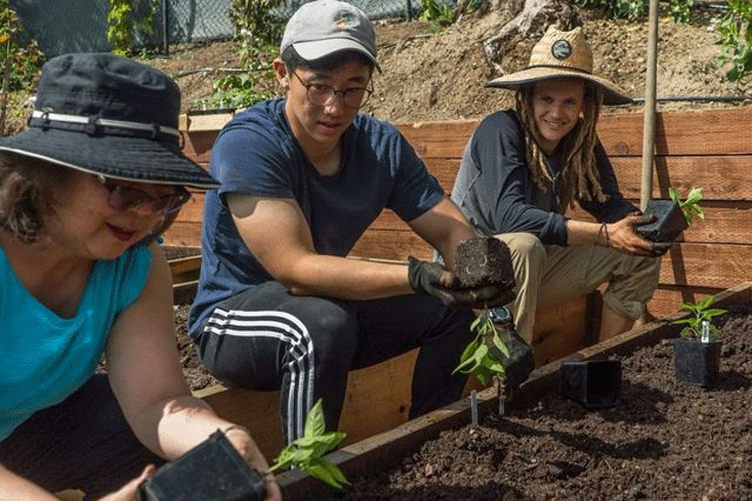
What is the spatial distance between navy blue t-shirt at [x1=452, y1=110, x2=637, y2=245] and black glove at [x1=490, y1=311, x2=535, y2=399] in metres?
0.81

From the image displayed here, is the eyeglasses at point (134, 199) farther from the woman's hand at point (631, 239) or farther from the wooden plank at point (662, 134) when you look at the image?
the wooden plank at point (662, 134)

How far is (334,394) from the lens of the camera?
2.92m

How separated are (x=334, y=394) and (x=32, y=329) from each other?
91cm

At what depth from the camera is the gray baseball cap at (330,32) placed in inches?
124

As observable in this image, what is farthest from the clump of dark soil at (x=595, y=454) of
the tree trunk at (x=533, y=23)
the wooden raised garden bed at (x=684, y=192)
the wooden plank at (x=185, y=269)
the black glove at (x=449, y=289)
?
the tree trunk at (x=533, y=23)

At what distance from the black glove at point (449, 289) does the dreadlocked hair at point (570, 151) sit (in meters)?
1.35

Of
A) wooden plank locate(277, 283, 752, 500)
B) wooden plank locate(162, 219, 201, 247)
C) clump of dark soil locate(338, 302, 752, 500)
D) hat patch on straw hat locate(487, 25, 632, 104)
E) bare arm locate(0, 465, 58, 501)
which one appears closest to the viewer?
bare arm locate(0, 465, 58, 501)

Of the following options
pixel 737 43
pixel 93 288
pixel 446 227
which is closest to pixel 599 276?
pixel 446 227

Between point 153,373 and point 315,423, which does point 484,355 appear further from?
point 153,373

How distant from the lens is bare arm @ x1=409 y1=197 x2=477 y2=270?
3482 millimetres

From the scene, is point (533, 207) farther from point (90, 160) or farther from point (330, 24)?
point (90, 160)

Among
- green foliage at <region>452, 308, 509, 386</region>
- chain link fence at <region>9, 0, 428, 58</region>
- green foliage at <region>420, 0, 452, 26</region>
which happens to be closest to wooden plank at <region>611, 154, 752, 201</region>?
green foliage at <region>452, 308, 509, 386</region>

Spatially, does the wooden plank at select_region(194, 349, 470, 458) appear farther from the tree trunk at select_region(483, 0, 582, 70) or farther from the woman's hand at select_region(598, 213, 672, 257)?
the tree trunk at select_region(483, 0, 582, 70)

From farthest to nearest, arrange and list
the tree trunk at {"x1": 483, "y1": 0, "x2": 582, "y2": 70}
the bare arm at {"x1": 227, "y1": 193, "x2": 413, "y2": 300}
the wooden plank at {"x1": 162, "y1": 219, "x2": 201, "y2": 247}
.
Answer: the tree trunk at {"x1": 483, "y1": 0, "x2": 582, "y2": 70}, the wooden plank at {"x1": 162, "y1": 219, "x2": 201, "y2": 247}, the bare arm at {"x1": 227, "y1": 193, "x2": 413, "y2": 300}
